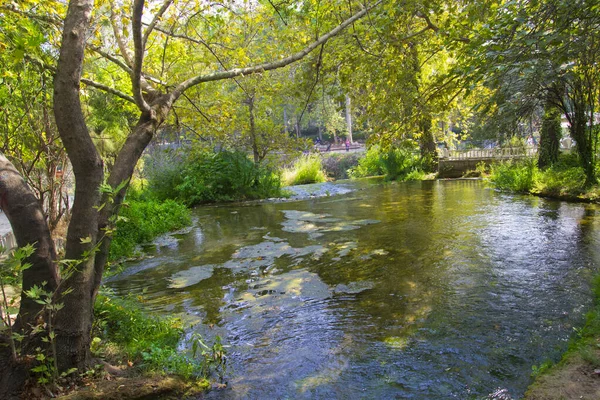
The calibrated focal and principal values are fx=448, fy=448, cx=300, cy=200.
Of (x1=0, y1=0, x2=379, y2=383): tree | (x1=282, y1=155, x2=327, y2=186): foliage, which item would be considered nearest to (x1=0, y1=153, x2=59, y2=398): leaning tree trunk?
(x1=0, y1=0, x2=379, y2=383): tree

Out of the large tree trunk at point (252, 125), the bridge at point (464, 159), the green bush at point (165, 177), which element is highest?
the large tree trunk at point (252, 125)

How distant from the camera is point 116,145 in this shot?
17.1 meters

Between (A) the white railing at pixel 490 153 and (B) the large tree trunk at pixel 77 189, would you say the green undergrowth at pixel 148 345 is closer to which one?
(B) the large tree trunk at pixel 77 189

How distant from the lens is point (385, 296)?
210 inches

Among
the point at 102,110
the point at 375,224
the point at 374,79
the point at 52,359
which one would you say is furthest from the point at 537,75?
the point at 102,110

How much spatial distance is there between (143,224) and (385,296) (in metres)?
6.07

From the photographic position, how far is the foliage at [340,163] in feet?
106

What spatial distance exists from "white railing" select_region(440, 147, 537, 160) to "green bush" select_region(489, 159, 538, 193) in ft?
7.31

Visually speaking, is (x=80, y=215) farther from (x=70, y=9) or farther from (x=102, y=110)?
(x=102, y=110)

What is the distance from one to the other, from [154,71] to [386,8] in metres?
4.72

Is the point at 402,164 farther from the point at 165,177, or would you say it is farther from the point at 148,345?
the point at 148,345

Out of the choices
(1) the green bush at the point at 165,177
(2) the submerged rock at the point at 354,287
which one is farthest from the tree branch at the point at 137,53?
(1) the green bush at the point at 165,177

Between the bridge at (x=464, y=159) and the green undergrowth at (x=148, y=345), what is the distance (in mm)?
16825

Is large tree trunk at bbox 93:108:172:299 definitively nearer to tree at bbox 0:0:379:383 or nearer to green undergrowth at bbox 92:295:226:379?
tree at bbox 0:0:379:383
